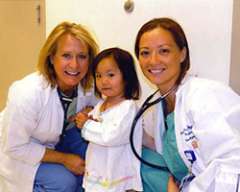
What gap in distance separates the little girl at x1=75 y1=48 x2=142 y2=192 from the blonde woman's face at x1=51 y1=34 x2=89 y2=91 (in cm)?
10

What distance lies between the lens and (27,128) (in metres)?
1.60

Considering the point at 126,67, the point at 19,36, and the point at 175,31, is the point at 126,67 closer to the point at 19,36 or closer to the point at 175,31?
the point at 175,31

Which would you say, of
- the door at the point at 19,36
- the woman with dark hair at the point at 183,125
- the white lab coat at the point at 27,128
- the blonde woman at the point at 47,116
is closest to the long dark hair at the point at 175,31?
the woman with dark hair at the point at 183,125

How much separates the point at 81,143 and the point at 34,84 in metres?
0.39

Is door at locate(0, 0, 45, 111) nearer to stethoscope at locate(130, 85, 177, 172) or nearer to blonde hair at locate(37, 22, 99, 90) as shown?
blonde hair at locate(37, 22, 99, 90)

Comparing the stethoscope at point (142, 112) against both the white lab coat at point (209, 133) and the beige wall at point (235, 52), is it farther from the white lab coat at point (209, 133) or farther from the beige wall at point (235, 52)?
the beige wall at point (235, 52)

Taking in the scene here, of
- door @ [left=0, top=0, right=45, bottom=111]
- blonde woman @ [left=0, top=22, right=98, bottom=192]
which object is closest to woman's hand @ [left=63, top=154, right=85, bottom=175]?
blonde woman @ [left=0, top=22, right=98, bottom=192]

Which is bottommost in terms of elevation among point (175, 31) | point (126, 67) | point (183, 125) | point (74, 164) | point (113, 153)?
point (74, 164)

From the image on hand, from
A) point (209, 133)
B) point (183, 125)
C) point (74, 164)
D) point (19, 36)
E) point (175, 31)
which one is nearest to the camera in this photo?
point (209, 133)

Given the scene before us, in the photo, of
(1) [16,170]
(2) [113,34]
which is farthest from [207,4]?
(1) [16,170]

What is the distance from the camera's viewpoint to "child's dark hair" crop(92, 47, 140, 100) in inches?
60.4

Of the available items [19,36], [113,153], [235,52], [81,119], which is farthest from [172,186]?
[19,36]

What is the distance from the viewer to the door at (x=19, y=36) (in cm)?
281

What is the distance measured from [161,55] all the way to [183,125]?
0.28 meters
